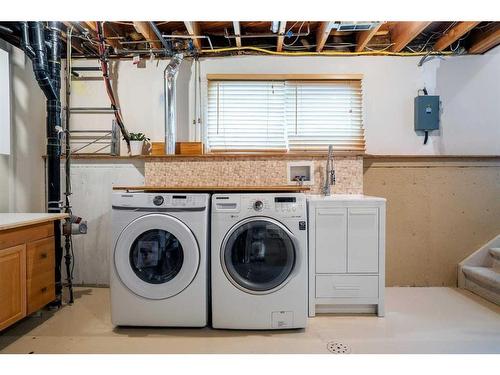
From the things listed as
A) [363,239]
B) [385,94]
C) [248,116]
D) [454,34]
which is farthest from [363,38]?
[363,239]

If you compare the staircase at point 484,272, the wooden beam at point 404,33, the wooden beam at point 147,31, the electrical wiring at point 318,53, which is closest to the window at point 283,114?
the electrical wiring at point 318,53

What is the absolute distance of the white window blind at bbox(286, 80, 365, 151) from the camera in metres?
2.95

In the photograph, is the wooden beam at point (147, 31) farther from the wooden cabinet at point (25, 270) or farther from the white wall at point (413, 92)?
the wooden cabinet at point (25, 270)

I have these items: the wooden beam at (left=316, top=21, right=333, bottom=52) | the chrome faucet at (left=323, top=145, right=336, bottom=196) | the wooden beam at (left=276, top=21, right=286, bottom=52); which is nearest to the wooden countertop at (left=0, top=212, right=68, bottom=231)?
the chrome faucet at (left=323, top=145, right=336, bottom=196)

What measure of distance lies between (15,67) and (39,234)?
1.59m

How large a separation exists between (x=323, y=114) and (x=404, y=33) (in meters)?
0.98

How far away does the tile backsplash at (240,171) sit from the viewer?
2879 mm

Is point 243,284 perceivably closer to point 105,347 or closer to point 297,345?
point 297,345

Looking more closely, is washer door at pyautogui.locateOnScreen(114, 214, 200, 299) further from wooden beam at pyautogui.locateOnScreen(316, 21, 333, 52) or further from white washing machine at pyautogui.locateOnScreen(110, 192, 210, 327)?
wooden beam at pyautogui.locateOnScreen(316, 21, 333, 52)

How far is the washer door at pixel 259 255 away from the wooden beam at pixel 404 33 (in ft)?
6.66

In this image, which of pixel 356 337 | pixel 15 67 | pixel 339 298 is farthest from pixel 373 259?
pixel 15 67

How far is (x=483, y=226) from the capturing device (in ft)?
9.61

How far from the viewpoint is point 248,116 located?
117 inches

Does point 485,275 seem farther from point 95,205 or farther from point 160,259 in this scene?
point 95,205
